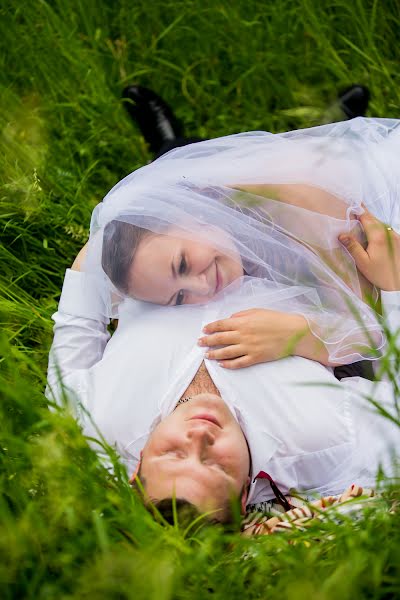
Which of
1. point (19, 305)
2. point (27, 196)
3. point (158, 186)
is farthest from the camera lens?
point (27, 196)

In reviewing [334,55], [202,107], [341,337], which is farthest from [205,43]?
[341,337]

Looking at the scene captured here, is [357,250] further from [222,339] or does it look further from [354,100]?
[354,100]

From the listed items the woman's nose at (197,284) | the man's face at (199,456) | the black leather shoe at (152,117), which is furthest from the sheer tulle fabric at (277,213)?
the black leather shoe at (152,117)

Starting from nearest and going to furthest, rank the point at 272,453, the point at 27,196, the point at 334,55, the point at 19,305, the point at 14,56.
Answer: the point at 272,453 → the point at 19,305 → the point at 27,196 → the point at 334,55 → the point at 14,56

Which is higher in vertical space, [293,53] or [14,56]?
[14,56]

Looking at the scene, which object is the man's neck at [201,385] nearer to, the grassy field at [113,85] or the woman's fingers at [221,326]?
the woman's fingers at [221,326]

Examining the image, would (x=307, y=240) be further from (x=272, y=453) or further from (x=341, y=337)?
(x=272, y=453)

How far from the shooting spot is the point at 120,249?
7.94ft

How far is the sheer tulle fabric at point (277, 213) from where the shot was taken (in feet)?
7.96

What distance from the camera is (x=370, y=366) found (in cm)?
259

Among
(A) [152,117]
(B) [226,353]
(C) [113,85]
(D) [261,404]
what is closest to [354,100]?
(A) [152,117]

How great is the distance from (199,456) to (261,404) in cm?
37

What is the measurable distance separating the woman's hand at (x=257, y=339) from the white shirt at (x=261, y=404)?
0.12 feet

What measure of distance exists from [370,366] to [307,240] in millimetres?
546
